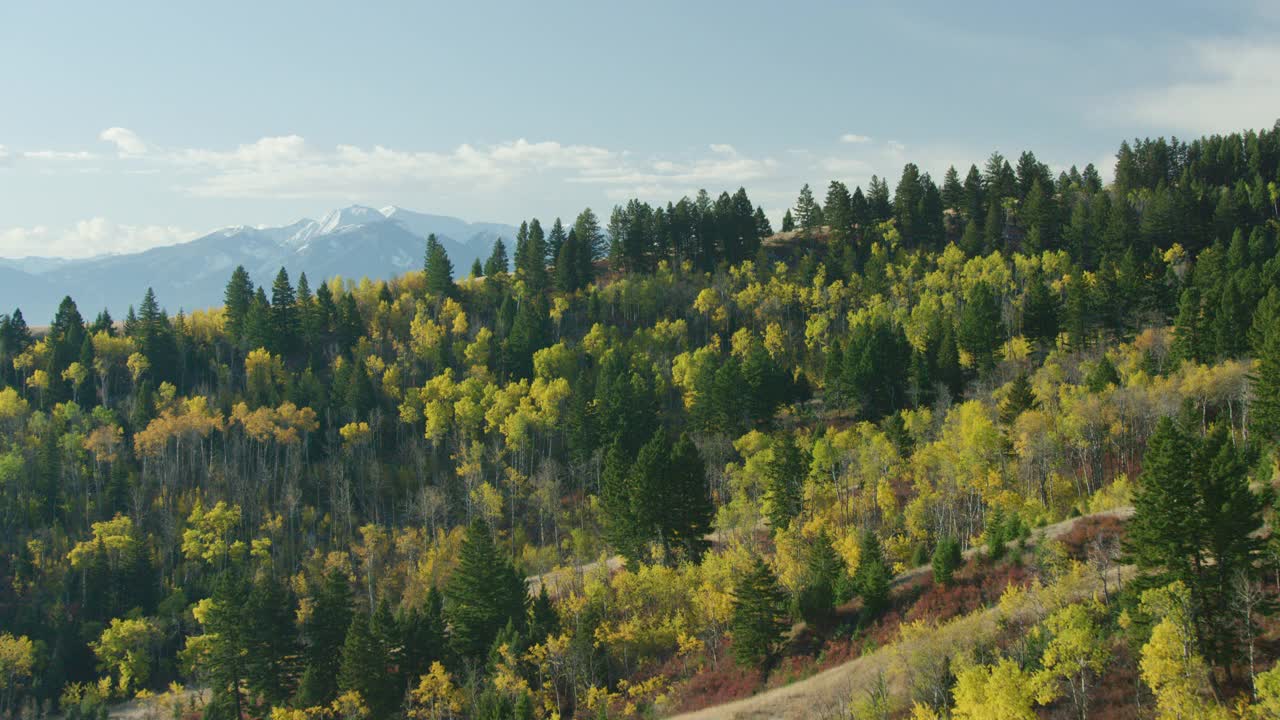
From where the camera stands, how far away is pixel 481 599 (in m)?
68.5

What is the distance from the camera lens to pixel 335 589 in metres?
71.4

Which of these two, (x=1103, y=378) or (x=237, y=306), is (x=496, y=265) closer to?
(x=237, y=306)

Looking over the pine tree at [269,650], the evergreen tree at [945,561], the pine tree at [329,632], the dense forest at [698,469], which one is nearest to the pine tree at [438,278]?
the dense forest at [698,469]

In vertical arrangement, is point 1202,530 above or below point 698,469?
above

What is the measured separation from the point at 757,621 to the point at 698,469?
21951mm

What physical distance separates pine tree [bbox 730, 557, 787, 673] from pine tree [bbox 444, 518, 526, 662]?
1896cm

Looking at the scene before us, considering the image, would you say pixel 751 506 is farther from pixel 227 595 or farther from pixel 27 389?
pixel 27 389

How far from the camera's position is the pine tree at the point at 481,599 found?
67.6 metres

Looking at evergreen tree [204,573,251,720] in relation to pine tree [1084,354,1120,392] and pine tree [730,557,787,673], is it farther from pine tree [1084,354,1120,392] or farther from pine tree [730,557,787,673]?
pine tree [1084,354,1120,392]

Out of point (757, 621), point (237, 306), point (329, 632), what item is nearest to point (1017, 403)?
point (757, 621)

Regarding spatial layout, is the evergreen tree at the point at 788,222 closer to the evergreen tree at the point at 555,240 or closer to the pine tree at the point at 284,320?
the evergreen tree at the point at 555,240

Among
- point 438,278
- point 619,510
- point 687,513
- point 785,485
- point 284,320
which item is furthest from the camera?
point 438,278

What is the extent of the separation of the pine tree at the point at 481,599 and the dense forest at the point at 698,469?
0.30 m

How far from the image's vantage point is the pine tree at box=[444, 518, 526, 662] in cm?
6756
